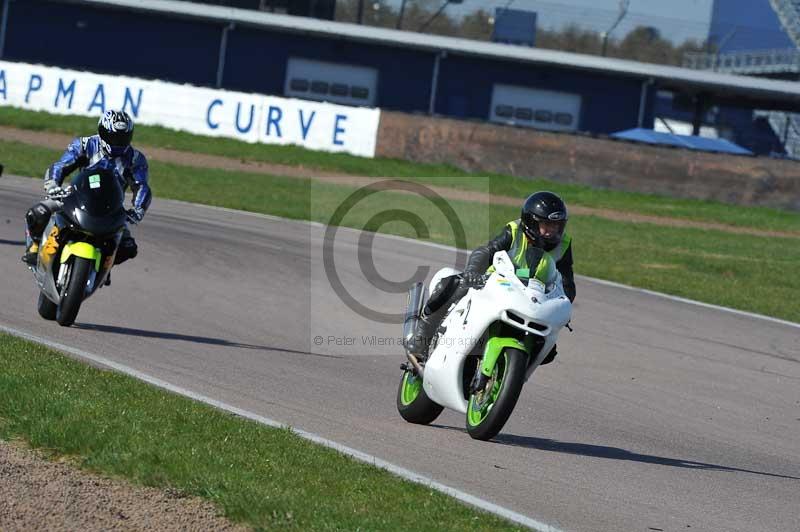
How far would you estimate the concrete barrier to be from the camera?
94.8ft

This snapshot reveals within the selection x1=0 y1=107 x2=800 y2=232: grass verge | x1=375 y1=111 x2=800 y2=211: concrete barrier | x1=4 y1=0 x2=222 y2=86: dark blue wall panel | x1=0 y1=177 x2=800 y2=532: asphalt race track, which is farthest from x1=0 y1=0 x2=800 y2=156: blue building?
x1=0 y1=177 x2=800 y2=532: asphalt race track

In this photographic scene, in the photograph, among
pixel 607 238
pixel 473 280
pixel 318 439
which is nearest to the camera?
pixel 318 439

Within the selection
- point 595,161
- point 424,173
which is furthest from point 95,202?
point 595,161

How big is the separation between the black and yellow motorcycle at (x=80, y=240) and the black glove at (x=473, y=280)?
3.48 metres

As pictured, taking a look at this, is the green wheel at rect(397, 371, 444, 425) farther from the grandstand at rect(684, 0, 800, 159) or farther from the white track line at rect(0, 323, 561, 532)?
the grandstand at rect(684, 0, 800, 159)

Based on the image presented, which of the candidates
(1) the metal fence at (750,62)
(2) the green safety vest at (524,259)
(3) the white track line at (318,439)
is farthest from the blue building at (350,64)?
(2) the green safety vest at (524,259)

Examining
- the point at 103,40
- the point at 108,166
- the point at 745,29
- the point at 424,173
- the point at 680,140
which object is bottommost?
the point at 108,166

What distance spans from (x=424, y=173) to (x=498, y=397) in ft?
74.5

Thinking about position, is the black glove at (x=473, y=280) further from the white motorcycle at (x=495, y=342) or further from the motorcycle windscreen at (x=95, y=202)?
the motorcycle windscreen at (x=95, y=202)

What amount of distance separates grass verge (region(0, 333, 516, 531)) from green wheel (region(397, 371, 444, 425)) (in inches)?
49.0

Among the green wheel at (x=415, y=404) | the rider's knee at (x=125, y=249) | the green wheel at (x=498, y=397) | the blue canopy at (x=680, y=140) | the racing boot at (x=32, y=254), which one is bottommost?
the green wheel at (x=415, y=404)

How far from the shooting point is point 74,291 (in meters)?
10.1

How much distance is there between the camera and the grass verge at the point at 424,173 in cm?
2830

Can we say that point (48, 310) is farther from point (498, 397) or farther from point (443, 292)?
point (498, 397)
